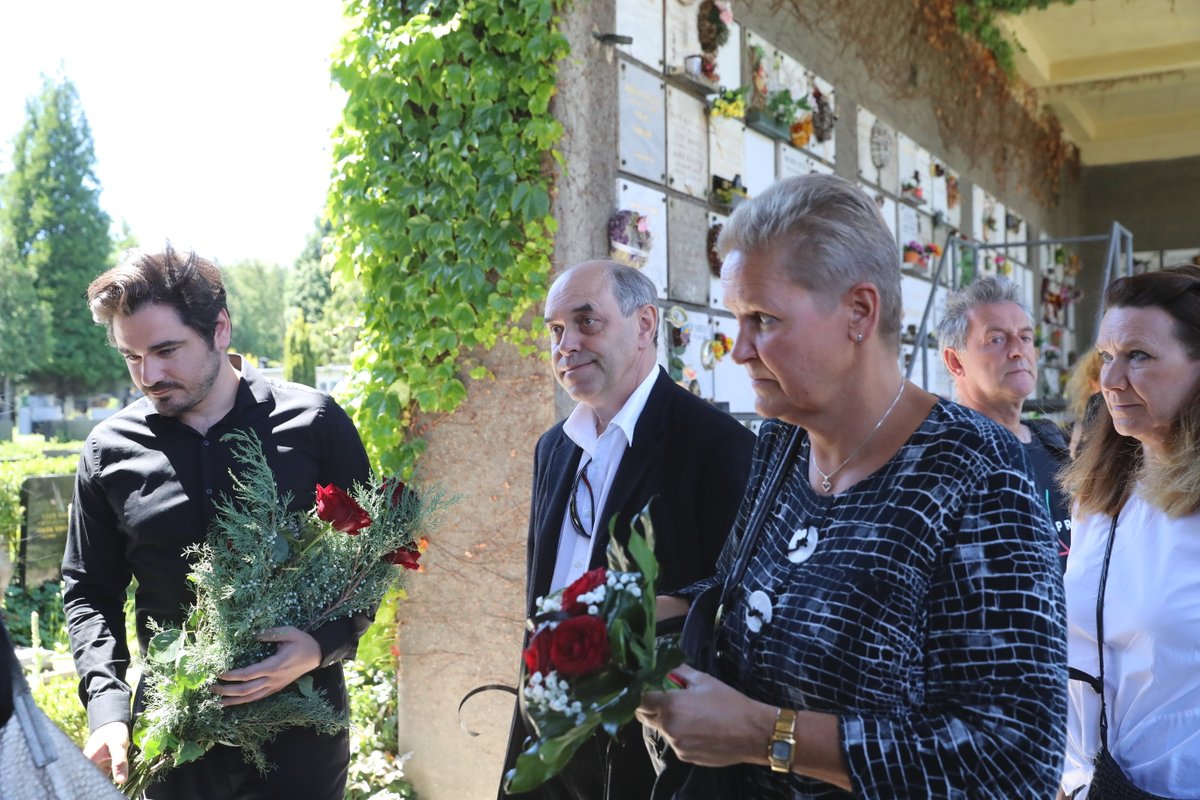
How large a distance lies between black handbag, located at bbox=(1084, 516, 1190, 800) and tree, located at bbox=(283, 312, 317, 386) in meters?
20.0

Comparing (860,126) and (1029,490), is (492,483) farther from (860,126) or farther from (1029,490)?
(860,126)

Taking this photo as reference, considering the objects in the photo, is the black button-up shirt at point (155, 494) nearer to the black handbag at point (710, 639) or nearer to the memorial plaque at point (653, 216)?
the black handbag at point (710, 639)

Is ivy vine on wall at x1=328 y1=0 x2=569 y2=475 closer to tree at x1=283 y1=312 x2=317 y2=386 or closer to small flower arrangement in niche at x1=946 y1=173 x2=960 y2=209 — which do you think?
small flower arrangement in niche at x1=946 y1=173 x2=960 y2=209

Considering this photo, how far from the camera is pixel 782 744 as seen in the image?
1224mm

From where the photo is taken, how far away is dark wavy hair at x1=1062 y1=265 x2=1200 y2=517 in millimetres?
1995

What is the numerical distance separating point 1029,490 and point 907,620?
220mm

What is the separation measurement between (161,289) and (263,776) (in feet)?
3.59

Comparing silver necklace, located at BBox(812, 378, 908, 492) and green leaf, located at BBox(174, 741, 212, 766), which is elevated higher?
silver necklace, located at BBox(812, 378, 908, 492)

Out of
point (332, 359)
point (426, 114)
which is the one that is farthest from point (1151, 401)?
point (332, 359)

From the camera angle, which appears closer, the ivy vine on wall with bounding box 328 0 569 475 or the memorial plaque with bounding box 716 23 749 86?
the ivy vine on wall with bounding box 328 0 569 475

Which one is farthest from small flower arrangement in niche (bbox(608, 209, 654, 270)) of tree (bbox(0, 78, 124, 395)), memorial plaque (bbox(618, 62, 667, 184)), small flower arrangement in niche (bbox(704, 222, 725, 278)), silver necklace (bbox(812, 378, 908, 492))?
tree (bbox(0, 78, 124, 395))

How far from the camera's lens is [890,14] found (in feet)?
24.4

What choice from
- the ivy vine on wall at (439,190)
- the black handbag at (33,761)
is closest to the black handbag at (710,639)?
the black handbag at (33,761)

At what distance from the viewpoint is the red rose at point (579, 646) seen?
1166 mm
